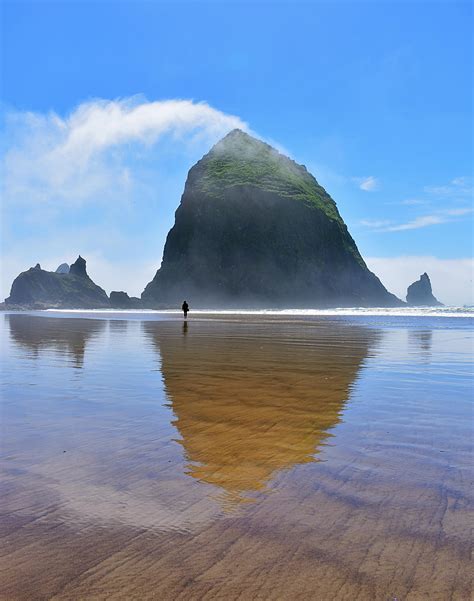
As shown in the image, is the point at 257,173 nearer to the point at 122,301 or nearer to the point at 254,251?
the point at 254,251

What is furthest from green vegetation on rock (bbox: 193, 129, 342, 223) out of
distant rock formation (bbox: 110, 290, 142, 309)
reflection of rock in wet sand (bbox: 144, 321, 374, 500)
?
reflection of rock in wet sand (bbox: 144, 321, 374, 500)

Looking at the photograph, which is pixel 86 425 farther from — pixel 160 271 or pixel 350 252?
pixel 350 252

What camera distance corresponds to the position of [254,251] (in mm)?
147375

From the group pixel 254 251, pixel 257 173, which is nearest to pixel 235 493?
pixel 254 251

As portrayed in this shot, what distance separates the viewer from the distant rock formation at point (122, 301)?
15538 cm

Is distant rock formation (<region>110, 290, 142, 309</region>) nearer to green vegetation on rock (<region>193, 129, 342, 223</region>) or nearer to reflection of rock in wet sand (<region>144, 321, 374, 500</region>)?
green vegetation on rock (<region>193, 129, 342, 223</region>)

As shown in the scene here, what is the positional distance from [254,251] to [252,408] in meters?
142

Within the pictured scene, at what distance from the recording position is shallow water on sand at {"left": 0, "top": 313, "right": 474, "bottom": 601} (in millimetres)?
2412

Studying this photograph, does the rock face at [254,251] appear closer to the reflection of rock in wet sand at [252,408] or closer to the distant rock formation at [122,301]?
the distant rock formation at [122,301]

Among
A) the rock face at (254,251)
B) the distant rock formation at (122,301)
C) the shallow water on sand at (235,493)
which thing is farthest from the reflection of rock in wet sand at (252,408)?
the distant rock formation at (122,301)

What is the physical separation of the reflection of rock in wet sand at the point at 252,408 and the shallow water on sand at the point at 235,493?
4 cm

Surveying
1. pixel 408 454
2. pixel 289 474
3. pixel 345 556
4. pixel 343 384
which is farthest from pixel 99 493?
pixel 343 384

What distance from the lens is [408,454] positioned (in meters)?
4.46

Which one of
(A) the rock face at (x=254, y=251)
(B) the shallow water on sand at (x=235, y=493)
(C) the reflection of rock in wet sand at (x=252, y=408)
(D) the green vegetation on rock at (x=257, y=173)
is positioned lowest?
(C) the reflection of rock in wet sand at (x=252, y=408)
